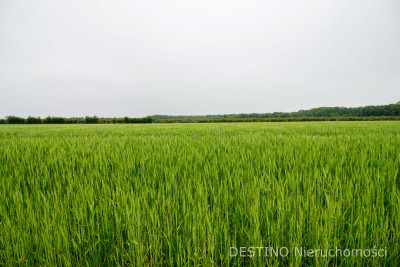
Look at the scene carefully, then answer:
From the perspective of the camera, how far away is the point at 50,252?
663 millimetres

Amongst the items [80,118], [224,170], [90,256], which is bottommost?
[90,256]

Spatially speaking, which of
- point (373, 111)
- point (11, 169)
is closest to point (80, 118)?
point (11, 169)

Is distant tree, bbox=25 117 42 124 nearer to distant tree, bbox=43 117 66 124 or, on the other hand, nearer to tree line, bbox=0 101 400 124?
tree line, bbox=0 101 400 124

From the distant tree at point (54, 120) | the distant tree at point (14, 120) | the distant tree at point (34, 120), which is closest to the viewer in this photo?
the distant tree at point (14, 120)

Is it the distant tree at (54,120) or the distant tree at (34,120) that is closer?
the distant tree at (34,120)

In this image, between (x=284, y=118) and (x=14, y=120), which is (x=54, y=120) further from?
(x=284, y=118)

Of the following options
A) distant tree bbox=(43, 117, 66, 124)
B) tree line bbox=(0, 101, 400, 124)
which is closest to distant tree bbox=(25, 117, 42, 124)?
tree line bbox=(0, 101, 400, 124)

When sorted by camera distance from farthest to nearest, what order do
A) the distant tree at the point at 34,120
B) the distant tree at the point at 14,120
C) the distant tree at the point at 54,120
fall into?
1. the distant tree at the point at 54,120
2. the distant tree at the point at 34,120
3. the distant tree at the point at 14,120

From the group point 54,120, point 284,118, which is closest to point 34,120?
point 54,120

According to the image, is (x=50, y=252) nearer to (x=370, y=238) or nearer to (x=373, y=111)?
(x=370, y=238)

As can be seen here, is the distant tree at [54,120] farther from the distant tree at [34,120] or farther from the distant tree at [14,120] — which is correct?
the distant tree at [14,120]

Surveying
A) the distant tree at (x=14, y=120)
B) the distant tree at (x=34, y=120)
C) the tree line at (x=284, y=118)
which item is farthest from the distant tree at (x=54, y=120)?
the distant tree at (x=14, y=120)

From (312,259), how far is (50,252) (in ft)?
3.30

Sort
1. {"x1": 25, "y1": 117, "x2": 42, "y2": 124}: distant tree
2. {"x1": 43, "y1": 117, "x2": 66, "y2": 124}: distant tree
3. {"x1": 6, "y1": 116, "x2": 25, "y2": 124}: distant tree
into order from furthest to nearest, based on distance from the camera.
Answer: {"x1": 43, "y1": 117, "x2": 66, "y2": 124}: distant tree → {"x1": 25, "y1": 117, "x2": 42, "y2": 124}: distant tree → {"x1": 6, "y1": 116, "x2": 25, "y2": 124}: distant tree
